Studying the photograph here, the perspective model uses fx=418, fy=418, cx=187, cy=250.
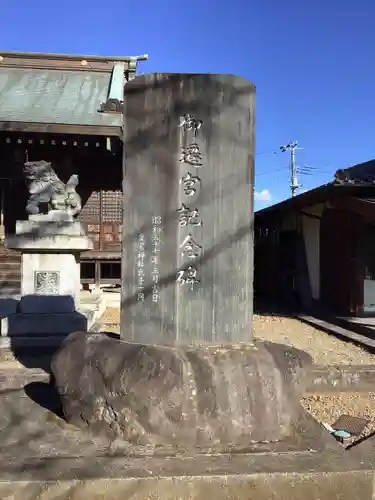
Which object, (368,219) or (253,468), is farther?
(368,219)

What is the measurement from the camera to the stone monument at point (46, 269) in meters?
6.29

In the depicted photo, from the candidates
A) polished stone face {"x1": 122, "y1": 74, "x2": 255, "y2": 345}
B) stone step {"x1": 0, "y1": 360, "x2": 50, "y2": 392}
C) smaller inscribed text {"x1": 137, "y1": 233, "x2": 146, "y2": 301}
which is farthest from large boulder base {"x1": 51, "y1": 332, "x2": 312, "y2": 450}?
stone step {"x1": 0, "y1": 360, "x2": 50, "y2": 392}

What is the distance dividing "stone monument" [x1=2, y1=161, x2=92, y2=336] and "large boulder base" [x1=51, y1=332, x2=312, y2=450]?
3383 mm

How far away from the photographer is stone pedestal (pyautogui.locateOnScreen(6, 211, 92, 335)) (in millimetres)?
6289

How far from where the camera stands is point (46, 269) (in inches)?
253

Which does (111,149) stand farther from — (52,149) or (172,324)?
(172,324)

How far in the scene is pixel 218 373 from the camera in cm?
294

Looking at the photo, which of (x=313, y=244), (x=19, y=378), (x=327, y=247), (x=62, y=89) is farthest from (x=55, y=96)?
(x=19, y=378)

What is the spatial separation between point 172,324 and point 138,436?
88cm

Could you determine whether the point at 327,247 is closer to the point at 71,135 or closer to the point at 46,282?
the point at 71,135

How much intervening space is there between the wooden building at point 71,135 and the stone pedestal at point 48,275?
3.47 meters

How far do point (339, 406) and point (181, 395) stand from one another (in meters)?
2.26

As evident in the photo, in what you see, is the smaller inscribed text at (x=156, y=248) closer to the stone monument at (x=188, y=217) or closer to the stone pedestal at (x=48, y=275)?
the stone monument at (x=188, y=217)

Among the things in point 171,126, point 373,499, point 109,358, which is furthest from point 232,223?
point 373,499
